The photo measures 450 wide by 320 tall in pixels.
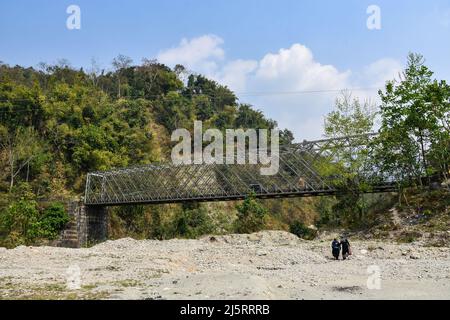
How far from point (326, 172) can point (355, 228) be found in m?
5.11

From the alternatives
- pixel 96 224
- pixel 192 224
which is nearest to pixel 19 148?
pixel 96 224

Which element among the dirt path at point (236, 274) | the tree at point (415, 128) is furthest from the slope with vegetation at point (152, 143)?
the dirt path at point (236, 274)

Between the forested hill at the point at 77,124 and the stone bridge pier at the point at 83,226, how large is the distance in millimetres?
9615

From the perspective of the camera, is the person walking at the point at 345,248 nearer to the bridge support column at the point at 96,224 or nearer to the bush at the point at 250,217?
the bush at the point at 250,217

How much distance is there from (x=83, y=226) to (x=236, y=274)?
129 ft

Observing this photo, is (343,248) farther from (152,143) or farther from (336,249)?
(152,143)

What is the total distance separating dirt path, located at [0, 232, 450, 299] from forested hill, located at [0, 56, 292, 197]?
35.3 metres

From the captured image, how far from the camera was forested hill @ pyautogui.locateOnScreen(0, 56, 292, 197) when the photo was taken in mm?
62562

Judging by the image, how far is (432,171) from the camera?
3241 cm

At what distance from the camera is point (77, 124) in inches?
2766
